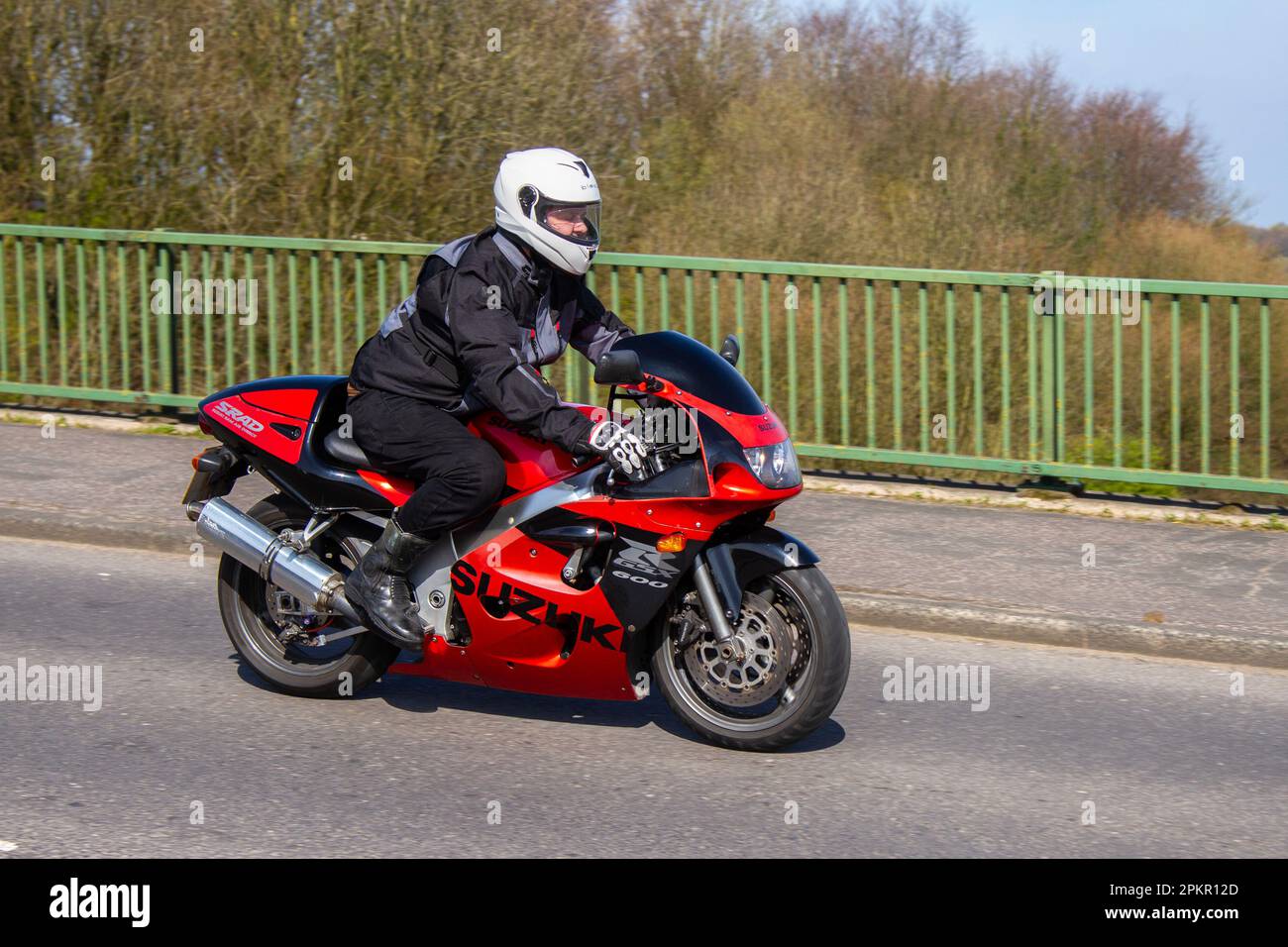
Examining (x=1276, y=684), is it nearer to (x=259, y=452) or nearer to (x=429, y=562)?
(x=429, y=562)

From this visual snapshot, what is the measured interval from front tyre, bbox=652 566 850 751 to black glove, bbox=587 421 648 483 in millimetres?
632

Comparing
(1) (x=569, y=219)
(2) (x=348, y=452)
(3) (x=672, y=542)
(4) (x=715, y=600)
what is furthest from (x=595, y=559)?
(1) (x=569, y=219)

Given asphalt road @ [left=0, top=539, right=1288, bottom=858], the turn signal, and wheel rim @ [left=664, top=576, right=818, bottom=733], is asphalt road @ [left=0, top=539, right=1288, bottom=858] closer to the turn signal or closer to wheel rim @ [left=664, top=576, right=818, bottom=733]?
wheel rim @ [left=664, top=576, right=818, bottom=733]

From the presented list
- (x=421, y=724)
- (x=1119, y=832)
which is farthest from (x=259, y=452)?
(x=1119, y=832)

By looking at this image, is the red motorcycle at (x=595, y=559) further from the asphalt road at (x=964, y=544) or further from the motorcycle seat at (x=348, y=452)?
the asphalt road at (x=964, y=544)

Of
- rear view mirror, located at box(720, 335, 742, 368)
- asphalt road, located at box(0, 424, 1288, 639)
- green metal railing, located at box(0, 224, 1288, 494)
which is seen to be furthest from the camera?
green metal railing, located at box(0, 224, 1288, 494)

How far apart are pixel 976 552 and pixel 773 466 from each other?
3.65m

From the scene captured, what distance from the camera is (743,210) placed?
50.8ft

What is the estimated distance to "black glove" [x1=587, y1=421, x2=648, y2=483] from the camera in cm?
509

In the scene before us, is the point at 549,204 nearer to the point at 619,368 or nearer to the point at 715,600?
the point at 619,368

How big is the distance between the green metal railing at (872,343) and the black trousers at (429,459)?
501 cm
